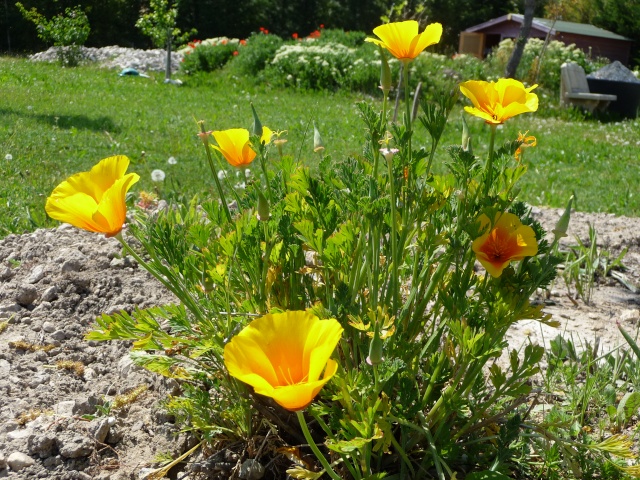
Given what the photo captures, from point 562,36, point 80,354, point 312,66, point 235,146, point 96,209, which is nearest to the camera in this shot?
point 96,209

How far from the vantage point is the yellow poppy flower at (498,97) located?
1.46 meters

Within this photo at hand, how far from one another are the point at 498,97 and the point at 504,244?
1.11ft

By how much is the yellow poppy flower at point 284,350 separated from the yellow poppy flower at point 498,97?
61cm

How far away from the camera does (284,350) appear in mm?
1140

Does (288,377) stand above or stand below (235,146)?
below

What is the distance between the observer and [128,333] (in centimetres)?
150

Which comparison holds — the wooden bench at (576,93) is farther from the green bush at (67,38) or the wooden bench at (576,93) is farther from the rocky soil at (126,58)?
the green bush at (67,38)

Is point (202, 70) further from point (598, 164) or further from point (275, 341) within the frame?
point (275, 341)

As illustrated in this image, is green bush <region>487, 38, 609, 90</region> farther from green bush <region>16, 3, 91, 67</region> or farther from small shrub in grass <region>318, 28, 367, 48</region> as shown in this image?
green bush <region>16, 3, 91, 67</region>

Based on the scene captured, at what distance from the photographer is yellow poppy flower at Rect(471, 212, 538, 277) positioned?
136cm

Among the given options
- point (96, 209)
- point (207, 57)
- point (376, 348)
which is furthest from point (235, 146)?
point (207, 57)

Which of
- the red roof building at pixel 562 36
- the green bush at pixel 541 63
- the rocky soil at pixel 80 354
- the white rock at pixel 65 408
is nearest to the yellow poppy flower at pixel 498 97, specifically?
the rocky soil at pixel 80 354

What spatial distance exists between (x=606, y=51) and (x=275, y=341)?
26.1m

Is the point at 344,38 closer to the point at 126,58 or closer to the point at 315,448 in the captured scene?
the point at 126,58
